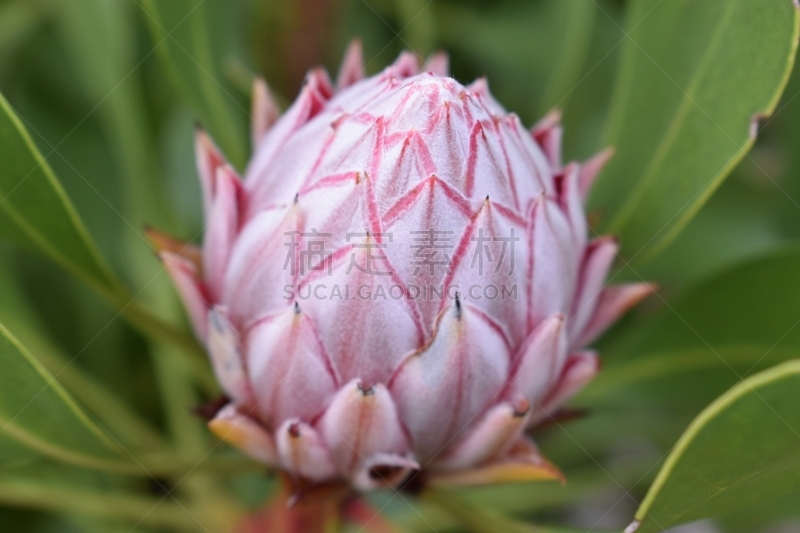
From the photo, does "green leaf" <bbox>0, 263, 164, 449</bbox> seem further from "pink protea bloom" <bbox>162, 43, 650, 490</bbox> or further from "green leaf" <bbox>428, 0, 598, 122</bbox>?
"green leaf" <bbox>428, 0, 598, 122</bbox>

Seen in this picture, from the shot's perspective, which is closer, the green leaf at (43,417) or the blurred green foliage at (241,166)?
the green leaf at (43,417)

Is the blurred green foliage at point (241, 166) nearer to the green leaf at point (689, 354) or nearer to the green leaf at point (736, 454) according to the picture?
the green leaf at point (689, 354)

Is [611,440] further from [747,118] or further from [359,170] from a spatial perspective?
[359,170]

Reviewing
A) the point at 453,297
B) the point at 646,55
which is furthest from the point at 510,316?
the point at 646,55

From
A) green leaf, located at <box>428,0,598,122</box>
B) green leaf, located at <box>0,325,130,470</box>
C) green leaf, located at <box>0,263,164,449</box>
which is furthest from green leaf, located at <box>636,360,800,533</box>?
green leaf, located at <box>428,0,598,122</box>

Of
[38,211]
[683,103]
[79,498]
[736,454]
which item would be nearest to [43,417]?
[38,211]

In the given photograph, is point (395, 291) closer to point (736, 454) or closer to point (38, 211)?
point (736, 454)

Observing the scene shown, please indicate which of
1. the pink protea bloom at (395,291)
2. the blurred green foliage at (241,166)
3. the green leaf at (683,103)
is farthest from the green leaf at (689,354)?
the pink protea bloom at (395,291)
